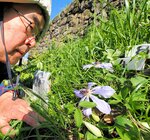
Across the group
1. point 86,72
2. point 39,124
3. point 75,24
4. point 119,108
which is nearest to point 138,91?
point 119,108

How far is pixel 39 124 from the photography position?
1481mm

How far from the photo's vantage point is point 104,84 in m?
1.64

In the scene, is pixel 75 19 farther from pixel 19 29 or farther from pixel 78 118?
pixel 78 118

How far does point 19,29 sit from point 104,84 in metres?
0.90

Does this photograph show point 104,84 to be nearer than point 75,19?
Yes

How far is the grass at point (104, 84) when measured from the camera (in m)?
1.22

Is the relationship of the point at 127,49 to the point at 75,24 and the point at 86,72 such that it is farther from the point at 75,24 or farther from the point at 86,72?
the point at 75,24

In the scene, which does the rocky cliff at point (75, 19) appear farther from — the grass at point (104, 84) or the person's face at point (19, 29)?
the person's face at point (19, 29)

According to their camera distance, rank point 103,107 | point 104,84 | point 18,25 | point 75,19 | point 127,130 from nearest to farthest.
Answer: point 127,130
point 103,107
point 104,84
point 18,25
point 75,19

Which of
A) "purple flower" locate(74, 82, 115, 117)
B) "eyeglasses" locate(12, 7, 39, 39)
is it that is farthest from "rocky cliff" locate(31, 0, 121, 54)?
"purple flower" locate(74, 82, 115, 117)

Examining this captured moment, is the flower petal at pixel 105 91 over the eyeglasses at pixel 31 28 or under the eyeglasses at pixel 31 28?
under

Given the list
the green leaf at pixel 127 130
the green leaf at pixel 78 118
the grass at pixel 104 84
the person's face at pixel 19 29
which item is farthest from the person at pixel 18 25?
the green leaf at pixel 127 130

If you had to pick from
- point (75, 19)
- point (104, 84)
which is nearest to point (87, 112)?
point (104, 84)

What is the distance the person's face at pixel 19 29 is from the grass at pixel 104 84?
1.15 ft
